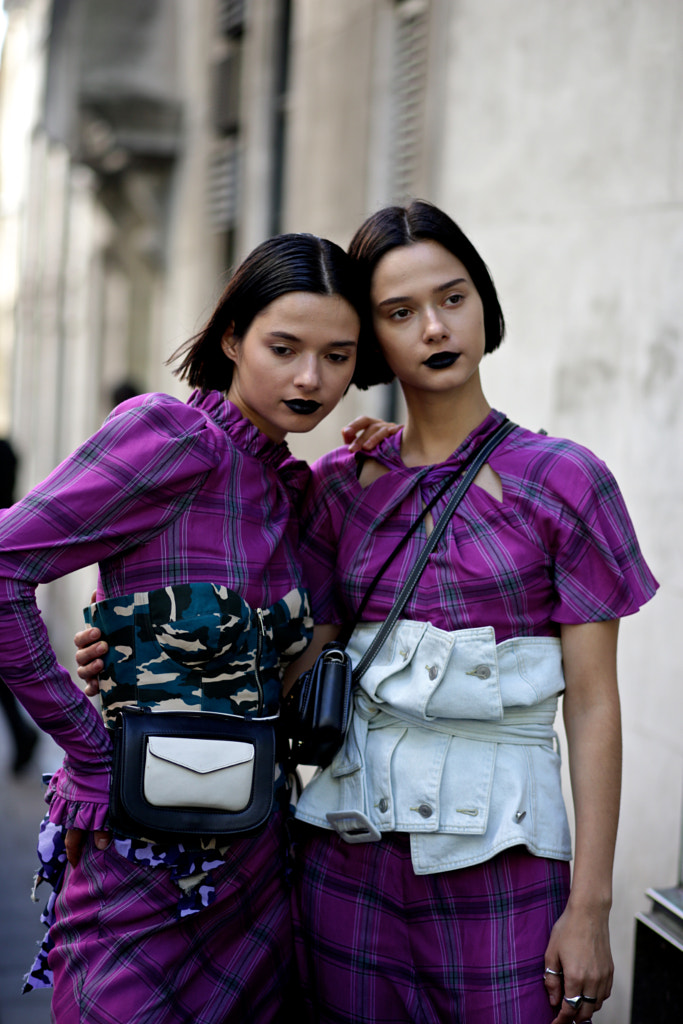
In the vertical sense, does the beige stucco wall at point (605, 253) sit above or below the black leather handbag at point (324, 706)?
above

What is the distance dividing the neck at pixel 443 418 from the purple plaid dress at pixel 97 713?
31 centimetres

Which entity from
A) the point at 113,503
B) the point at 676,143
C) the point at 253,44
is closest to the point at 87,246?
the point at 253,44

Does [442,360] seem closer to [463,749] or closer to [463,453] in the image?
[463,453]

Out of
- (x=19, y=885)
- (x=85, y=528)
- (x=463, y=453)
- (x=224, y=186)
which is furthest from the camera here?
(x=224, y=186)

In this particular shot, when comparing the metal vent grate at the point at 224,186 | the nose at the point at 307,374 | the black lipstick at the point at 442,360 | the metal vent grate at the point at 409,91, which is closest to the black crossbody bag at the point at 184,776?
the nose at the point at 307,374

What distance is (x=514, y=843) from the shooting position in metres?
1.99

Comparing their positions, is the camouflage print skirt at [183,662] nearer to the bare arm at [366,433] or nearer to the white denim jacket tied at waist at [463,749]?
the white denim jacket tied at waist at [463,749]

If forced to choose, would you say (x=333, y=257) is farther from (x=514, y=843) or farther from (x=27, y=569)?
(x=514, y=843)

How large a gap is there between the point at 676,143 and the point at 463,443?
4.66ft

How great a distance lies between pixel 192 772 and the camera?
197cm

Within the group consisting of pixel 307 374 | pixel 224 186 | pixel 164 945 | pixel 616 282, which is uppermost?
pixel 224 186

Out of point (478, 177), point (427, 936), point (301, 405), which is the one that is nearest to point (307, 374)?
point (301, 405)

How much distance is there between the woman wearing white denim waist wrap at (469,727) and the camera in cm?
200

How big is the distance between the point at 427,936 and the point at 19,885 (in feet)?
11.5
